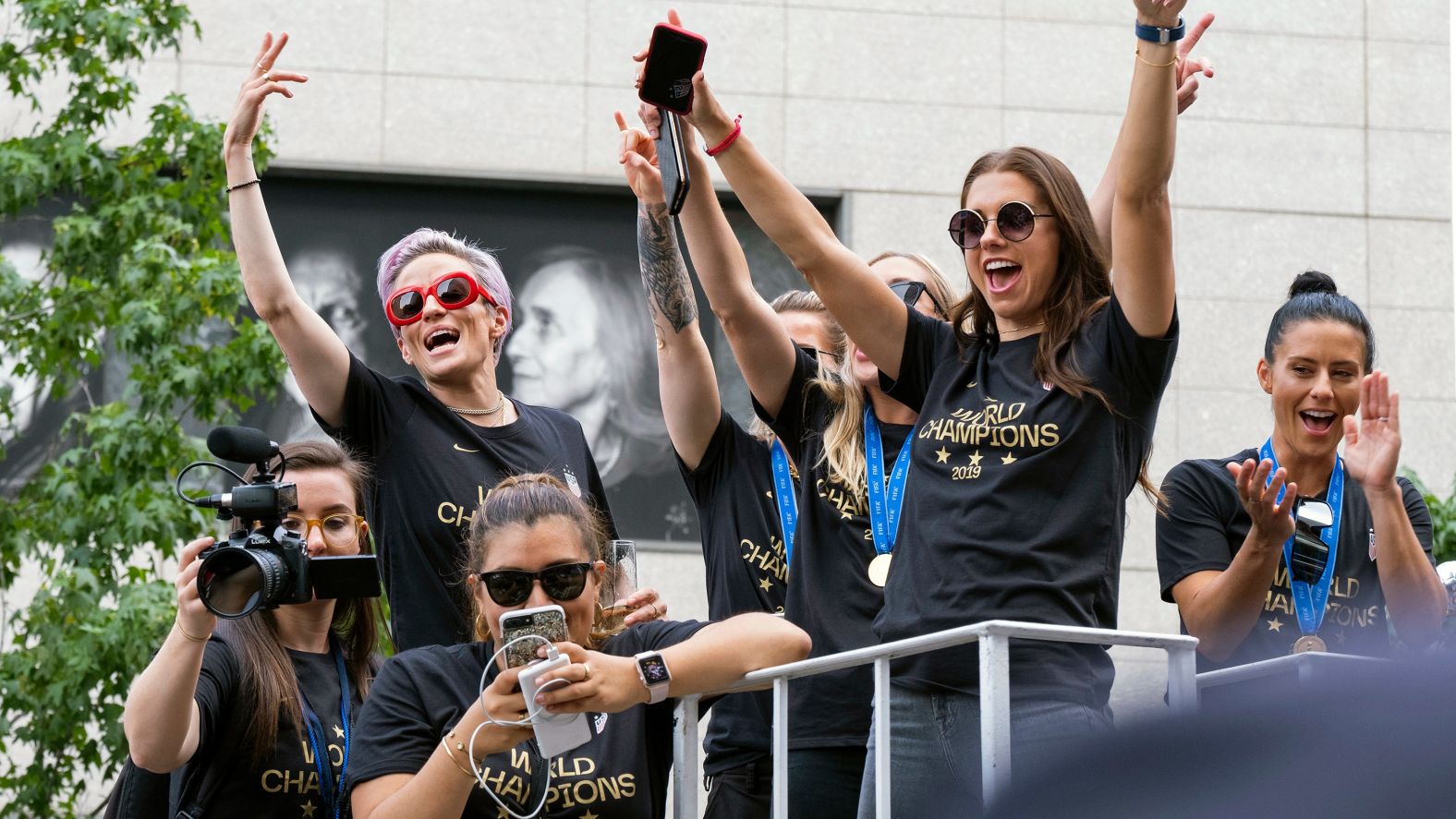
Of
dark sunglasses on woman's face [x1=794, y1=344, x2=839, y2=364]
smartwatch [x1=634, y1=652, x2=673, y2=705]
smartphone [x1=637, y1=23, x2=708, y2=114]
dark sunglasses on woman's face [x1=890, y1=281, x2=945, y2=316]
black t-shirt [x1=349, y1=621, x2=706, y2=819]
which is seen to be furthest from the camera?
dark sunglasses on woman's face [x1=794, y1=344, x2=839, y2=364]

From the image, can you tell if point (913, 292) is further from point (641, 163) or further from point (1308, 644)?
point (1308, 644)

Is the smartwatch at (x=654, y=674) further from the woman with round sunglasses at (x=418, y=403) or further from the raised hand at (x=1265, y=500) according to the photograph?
the raised hand at (x=1265, y=500)

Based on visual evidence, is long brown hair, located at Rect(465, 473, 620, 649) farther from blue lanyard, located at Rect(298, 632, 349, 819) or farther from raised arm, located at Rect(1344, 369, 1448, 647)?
raised arm, located at Rect(1344, 369, 1448, 647)

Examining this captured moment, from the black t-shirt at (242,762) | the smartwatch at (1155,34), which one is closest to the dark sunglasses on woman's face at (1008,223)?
the smartwatch at (1155,34)

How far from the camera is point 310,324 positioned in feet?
13.9

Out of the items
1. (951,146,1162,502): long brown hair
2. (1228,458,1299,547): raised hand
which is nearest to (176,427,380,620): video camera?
(951,146,1162,502): long brown hair

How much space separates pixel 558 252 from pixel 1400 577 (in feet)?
22.9

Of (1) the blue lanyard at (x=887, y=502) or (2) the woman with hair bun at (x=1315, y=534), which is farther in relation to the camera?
(2) the woman with hair bun at (x=1315, y=534)

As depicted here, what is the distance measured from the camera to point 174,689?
353 centimetres

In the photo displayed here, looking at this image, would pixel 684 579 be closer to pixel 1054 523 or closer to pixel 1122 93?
pixel 1122 93

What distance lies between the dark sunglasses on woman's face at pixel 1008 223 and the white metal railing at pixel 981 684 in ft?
2.72

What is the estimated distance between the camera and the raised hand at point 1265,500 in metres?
3.82

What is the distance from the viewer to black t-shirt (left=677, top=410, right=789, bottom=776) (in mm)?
4254

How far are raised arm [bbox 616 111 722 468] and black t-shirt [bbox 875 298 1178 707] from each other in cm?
105
